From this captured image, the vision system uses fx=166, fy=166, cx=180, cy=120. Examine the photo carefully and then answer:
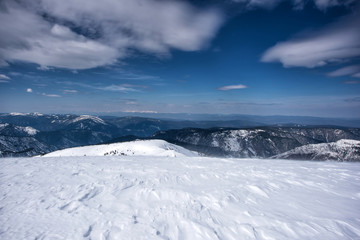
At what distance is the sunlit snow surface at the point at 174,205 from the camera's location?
4.50m

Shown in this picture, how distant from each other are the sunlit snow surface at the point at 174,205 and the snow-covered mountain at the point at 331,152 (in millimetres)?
175307

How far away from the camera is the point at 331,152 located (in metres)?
144

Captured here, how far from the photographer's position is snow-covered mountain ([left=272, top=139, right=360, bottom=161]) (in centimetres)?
13888

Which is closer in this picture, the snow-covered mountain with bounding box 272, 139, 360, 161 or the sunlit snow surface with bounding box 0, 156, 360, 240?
the sunlit snow surface with bounding box 0, 156, 360, 240

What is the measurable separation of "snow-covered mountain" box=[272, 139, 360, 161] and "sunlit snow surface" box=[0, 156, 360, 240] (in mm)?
175307

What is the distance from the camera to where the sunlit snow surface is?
4.50 metres

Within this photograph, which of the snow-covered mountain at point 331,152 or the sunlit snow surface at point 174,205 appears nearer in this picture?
the sunlit snow surface at point 174,205

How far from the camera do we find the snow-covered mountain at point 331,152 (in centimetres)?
13888

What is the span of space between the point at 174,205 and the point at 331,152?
19279 cm

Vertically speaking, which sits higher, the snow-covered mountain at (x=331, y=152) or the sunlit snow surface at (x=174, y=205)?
the sunlit snow surface at (x=174, y=205)

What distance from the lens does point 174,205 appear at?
5.91 meters

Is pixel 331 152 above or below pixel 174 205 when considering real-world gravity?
below

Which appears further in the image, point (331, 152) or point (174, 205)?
point (331, 152)

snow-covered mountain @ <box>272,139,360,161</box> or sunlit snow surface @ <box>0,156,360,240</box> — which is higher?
sunlit snow surface @ <box>0,156,360,240</box>
